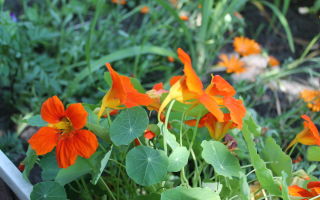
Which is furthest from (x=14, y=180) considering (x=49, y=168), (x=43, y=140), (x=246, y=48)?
(x=246, y=48)

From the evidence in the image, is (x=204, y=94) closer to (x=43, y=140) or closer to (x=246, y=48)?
(x=43, y=140)

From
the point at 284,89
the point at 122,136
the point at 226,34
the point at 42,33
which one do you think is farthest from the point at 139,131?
the point at 226,34

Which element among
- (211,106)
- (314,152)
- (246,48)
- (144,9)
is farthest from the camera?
(144,9)

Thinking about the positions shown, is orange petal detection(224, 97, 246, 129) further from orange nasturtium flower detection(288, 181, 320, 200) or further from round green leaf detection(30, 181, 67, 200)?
round green leaf detection(30, 181, 67, 200)

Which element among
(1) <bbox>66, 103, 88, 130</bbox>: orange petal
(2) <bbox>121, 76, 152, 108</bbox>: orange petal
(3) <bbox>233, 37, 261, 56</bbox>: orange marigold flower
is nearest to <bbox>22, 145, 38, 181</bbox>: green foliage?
(1) <bbox>66, 103, 88, 130</bbox>: orange petal

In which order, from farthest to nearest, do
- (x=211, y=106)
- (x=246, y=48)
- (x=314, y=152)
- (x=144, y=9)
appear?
(x=144, y=9) → (x=246, y=48) → (x=314, y=152) → (x=211, y=106)

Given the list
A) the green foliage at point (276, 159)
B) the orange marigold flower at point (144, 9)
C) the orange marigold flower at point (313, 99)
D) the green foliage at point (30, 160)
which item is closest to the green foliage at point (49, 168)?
the green foliage at point (30, 160)
